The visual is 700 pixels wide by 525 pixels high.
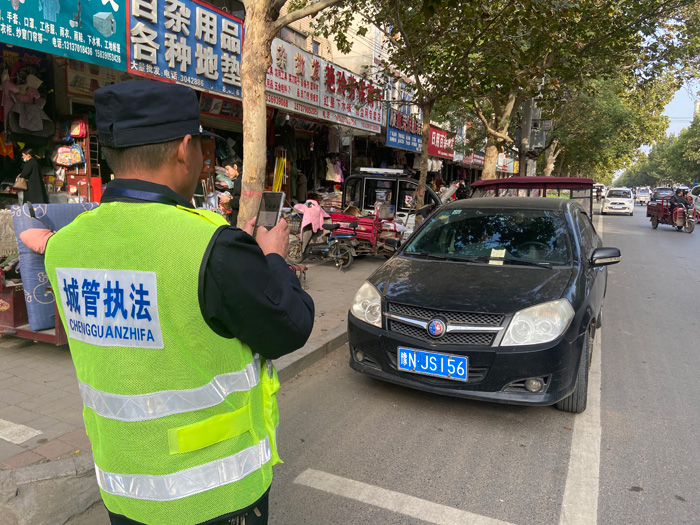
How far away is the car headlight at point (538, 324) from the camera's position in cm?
331

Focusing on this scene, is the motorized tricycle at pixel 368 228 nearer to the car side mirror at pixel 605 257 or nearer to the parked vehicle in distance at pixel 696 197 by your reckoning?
the car side mirror at pixel 605 257

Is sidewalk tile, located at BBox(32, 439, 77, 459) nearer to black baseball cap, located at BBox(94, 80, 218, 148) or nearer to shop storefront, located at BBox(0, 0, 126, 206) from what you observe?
black baseball cap, located at BBox(94, 80, 218, 148)

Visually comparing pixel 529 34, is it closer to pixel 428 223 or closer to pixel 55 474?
pixel 428 223

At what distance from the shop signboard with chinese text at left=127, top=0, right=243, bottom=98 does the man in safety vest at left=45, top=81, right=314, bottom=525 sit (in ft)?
21.8

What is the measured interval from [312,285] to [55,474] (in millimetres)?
5367

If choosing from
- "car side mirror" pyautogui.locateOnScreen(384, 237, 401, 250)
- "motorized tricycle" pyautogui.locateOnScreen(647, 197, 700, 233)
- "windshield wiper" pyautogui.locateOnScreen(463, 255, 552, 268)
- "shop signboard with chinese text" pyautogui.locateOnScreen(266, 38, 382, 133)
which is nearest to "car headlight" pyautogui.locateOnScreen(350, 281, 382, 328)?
"windshield wiper" pyautogui.locateOnScreen(463, 255, 552, 268)

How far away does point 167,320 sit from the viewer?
1112 mm

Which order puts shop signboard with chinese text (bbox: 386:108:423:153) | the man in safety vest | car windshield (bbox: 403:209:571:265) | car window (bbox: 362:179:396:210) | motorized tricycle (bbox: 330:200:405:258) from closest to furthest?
the man in safety vest
car windshield (bbox: 403:209:571:265)
motorized tricycle (bbox: 330:200:405:258)
car window (bbox: 362:179:396:210)
shop signboard with chinese text (bbox: 386:108:423:153)

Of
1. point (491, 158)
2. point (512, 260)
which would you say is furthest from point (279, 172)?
point (512, 260)

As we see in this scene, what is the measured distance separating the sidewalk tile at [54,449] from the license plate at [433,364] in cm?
218

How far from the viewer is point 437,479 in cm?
288

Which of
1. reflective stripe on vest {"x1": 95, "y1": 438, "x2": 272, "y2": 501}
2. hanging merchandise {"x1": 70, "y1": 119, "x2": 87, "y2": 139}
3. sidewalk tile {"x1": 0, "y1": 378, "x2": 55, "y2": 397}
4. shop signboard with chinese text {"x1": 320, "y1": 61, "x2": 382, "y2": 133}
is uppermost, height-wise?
shop signboard with chinese text {"x1": 320, "y1": 61, "x2": 382, "y2": 133}

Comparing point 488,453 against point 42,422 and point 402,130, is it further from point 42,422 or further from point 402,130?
point 402,130

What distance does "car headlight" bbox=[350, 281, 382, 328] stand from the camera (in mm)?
3791
